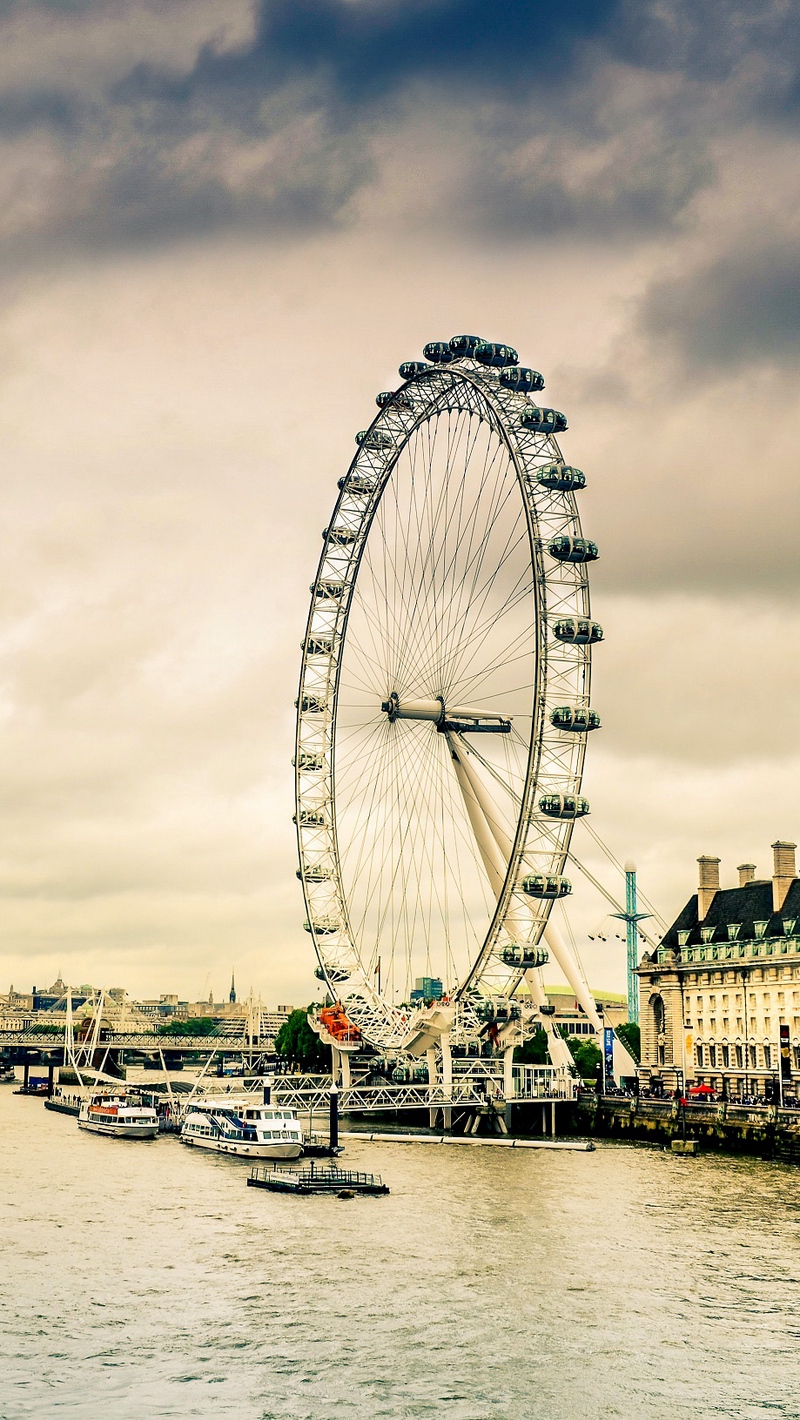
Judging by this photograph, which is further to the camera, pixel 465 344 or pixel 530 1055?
pixel 530 1055

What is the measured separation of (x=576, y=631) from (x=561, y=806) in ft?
28.6

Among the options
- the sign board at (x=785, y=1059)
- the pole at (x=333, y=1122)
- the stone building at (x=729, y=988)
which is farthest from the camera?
the stone building at (x=729, y=988)

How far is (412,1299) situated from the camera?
121ft

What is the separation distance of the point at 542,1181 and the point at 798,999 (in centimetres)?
3445

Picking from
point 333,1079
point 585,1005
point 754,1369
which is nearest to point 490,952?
point 585,1005

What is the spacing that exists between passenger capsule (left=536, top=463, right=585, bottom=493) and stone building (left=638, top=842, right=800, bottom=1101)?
29.9 m

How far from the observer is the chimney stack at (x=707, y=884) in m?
103

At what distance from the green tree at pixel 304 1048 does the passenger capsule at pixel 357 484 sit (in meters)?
51.3

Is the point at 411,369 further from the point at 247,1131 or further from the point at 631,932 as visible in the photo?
the point at 631,932

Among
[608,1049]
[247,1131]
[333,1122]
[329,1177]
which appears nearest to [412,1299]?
[329,1177]

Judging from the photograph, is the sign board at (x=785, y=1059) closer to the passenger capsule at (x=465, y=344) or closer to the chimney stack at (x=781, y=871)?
the chimney stack at (x=781, y=871)

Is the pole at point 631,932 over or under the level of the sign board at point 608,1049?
over

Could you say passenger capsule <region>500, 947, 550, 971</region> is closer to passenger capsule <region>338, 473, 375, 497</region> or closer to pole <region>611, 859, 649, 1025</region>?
passenger capsule <region>338, 473, 375, 497</region>

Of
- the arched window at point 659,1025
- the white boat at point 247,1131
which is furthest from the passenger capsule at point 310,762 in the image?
the arched window at point 659,1025
